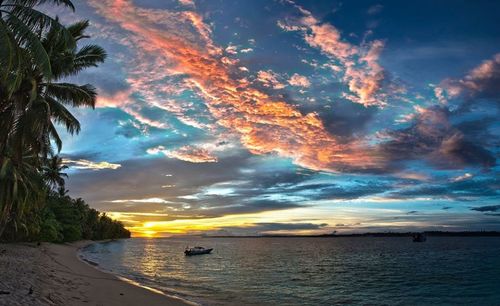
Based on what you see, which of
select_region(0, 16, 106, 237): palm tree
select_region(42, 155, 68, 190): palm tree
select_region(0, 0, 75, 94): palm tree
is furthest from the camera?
select_region(42, 155, 68, 190): palm tree

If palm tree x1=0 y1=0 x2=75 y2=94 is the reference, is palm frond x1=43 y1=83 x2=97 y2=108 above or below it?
above

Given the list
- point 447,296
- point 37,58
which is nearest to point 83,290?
point 37,58

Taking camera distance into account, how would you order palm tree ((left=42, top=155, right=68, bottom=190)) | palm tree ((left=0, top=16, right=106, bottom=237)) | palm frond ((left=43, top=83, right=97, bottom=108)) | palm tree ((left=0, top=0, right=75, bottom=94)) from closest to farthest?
palm tree ((left=0, top=0, right=75, bottom=94)) → palm tree ((left=0, top=16, right=106, bottom=237)) → palm frond ((left=43, top=83, right=97, bottom=108)) → palm tree ((left=42, top=155, right=68, bottom=190))

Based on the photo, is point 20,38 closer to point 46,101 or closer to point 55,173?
point 46,101

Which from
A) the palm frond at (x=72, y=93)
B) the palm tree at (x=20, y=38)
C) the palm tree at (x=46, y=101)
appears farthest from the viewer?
the palm frond at (x=72, y=93)

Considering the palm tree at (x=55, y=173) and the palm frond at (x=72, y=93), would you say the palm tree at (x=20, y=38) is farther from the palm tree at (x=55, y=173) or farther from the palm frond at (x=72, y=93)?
the palm tree at (x=55, y=173)

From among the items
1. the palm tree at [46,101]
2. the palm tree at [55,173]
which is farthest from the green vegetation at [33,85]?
the palm tree at [55,173]

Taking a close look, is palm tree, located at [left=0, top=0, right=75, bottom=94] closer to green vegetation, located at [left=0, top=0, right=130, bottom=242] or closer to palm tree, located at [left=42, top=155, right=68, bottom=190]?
green vegetation, located at [left=0, top=0, right=130, bottom=242]

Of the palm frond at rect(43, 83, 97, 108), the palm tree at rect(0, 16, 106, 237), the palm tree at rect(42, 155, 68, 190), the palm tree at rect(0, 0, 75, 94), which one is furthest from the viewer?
the palm tree at rect(42, 155, 68, 190)

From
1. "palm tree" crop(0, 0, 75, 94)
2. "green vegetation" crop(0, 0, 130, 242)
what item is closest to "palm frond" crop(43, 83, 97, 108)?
"green vegetation" crop(0, 0, 130, 242)

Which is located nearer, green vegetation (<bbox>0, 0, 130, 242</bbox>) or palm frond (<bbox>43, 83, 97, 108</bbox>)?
green vegetation (<bbox>0, 0, 130, 242</bbox>)

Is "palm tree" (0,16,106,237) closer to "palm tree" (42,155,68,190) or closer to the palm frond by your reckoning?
the palm frond

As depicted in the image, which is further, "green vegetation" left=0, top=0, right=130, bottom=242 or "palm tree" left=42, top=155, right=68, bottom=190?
"palm tree" left=42, top=155, right=68, bottom=190

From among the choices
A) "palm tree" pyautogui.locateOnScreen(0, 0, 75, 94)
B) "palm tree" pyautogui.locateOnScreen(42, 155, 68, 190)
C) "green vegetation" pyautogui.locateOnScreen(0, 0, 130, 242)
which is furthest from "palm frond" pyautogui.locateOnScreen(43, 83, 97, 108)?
"palm tree" pyautogui.locateOnScreen(42, 155, 68, 190)
